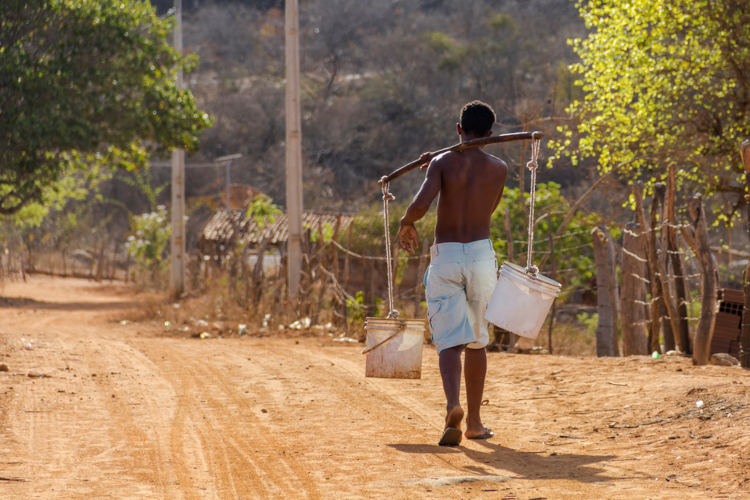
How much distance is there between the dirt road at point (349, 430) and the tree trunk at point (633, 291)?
134 centimetres

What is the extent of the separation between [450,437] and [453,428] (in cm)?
6

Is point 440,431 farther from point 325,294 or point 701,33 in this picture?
point 701,33

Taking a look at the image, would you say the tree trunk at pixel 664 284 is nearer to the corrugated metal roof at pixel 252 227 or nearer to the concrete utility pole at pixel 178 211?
the corrugated metal roof at pixel 252 227

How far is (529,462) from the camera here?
15.0 ft

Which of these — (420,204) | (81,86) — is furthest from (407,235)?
(81,86)

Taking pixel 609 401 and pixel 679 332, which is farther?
pixel 679 332

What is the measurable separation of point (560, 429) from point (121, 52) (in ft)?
46.5

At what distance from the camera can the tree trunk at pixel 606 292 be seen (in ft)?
31.4

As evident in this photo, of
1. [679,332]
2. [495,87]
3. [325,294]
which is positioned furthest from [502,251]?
[495,87]

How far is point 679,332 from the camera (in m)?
8.59

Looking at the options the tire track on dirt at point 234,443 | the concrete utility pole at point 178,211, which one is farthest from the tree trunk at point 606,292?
the concrete utility pole at point 178,211

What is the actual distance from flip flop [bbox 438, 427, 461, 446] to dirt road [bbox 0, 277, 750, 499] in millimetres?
79

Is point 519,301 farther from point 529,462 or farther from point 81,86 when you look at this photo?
point 81,86

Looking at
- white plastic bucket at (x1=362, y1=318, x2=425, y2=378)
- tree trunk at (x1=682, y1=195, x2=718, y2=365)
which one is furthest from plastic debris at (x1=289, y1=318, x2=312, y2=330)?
white plastic bucket at (x1=362, y1=318, x2=425, y2=378)
